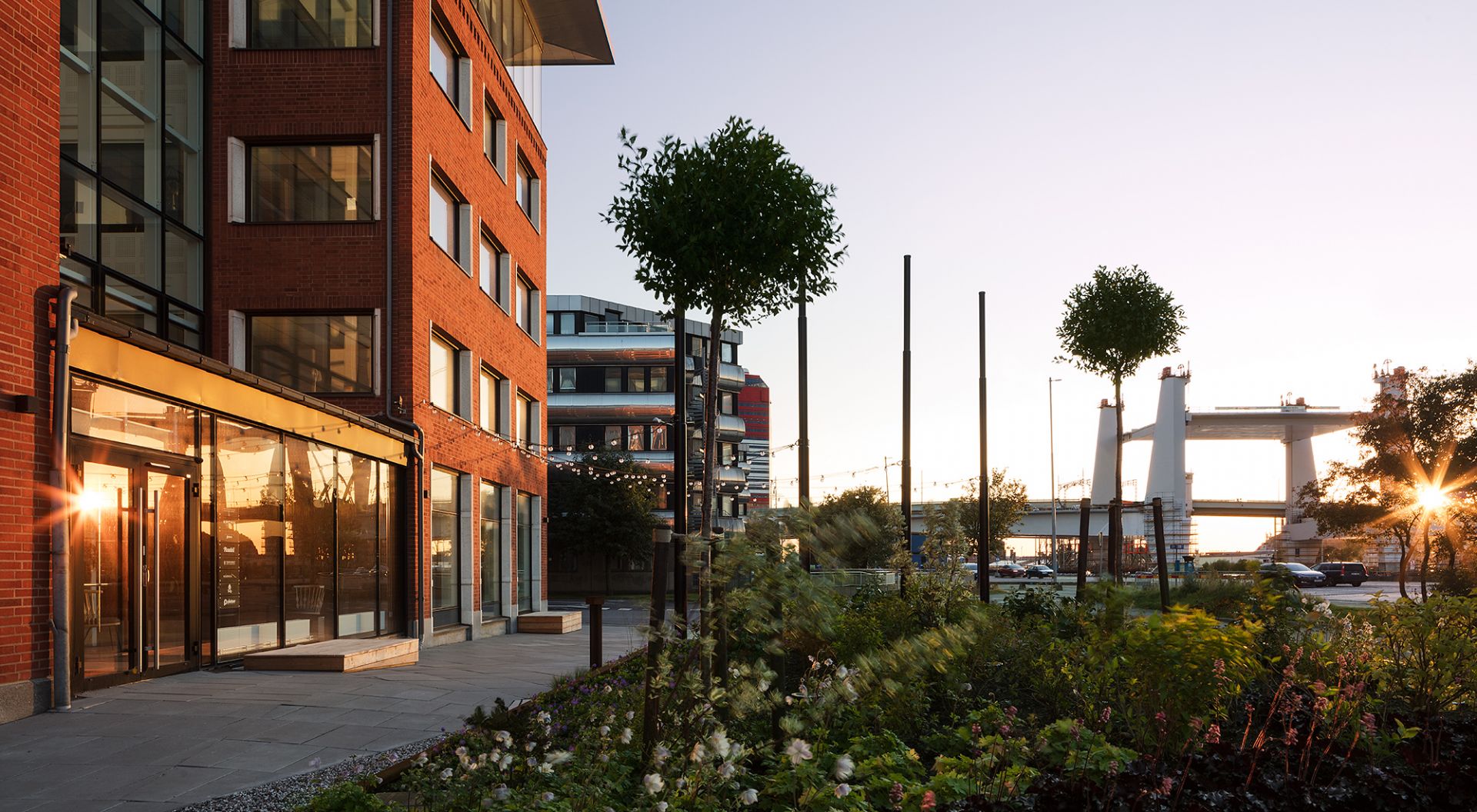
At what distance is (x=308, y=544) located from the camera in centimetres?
1706

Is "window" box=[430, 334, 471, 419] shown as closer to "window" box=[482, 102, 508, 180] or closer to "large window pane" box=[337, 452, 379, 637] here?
A: "large window pane" box=[337, 452, 379, 637]

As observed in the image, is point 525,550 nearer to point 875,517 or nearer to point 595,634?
point 595,634

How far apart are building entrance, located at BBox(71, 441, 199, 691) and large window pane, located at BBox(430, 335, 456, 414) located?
7.84m

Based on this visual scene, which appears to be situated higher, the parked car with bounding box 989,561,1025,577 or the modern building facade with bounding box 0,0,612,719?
the modern building facade with bounding box 0,0,612,719

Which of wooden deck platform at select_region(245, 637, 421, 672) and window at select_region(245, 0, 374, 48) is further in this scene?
window at select_region(245, 0, 374, 48)

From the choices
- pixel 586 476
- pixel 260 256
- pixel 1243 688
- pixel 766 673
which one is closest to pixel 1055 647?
pixel 1243 688

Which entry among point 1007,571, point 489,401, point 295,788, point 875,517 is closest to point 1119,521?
point 489,401

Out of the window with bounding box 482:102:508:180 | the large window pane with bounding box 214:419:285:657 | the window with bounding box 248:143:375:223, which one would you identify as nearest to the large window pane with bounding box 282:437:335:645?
the large window pane with bounding box 214:419:285:657

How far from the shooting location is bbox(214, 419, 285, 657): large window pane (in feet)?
47.8

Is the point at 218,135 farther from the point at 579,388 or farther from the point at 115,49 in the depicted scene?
the point at 579,388

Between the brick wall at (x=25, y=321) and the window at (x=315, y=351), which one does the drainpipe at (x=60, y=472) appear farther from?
the window at (x=315, y=351)

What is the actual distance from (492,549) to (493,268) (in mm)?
6311

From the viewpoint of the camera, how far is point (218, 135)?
63.3ft

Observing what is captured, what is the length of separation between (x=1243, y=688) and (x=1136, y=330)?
16.3 m
